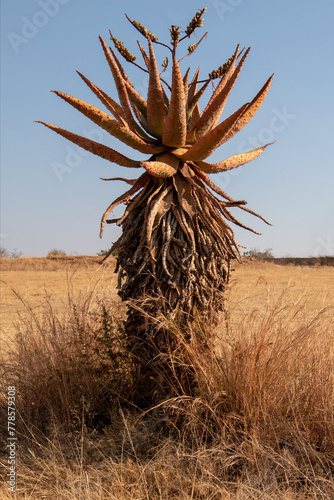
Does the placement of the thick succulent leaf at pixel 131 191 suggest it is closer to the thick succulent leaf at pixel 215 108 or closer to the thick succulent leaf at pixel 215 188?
the thick succulent leaf at pixel 215 188

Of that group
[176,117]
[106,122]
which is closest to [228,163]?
[176,117]

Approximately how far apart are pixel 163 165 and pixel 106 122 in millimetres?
520

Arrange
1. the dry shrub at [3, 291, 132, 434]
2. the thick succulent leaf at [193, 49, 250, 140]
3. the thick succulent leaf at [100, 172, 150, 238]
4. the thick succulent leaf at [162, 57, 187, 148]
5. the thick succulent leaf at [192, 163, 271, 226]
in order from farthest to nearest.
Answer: the dry shrub at [3, 291, 132, 434]
the thick succulent leaf at [192, 163, 271, 226]
the thick succulent leaf at [100, 172, 150, 238]
the thick succulent leaf at [193, 49, 250, 140]
the thick succulent leaf at [162, 57, 187, 148]

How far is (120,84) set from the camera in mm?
3082

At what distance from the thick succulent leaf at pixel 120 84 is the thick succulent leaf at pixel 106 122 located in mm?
223

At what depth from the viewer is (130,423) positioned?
3107 millimetres

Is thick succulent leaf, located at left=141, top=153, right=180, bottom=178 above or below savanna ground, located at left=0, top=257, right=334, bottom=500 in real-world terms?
above

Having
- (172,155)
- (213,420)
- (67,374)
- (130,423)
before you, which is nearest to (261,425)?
(213,420)

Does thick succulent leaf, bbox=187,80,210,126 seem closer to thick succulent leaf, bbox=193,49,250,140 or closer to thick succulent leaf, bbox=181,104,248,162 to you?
thick succulent leaf, bbox=193,49,250,140

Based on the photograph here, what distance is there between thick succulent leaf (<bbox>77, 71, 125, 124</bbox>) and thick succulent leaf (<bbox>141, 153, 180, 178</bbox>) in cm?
46

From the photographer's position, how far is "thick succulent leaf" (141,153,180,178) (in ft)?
8.82

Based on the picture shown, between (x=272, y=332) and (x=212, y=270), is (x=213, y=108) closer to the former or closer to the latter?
(x=212, y=270)

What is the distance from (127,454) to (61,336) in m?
1.43

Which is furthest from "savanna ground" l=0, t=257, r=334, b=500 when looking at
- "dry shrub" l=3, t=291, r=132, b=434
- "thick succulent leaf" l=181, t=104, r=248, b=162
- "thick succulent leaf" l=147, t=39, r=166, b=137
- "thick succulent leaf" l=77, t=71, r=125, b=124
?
"thick succulent leaf" l=77, t=71, r=125, b=124
